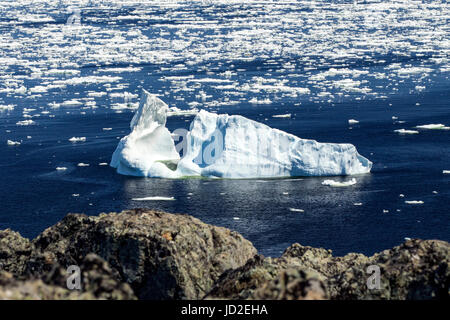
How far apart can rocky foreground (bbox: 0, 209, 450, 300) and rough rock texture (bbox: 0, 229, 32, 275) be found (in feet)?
0.08

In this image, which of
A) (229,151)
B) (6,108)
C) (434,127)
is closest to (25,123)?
(6,108)

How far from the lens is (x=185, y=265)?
15766 millimetres

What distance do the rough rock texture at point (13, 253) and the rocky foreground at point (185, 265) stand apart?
25 millimetres

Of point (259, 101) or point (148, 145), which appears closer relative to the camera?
point (148, 145)

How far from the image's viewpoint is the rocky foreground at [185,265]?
8250mm

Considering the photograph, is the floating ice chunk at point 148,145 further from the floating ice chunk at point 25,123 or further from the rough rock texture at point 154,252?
the rough rock texture at point 154,252

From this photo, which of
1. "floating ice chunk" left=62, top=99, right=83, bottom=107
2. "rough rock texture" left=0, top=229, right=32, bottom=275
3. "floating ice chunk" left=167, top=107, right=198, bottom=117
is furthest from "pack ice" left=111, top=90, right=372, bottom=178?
"floating ice chunk" left=62, top=99, right=83, bottom=107

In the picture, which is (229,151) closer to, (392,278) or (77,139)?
(77,139)

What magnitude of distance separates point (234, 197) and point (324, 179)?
21.7 feet

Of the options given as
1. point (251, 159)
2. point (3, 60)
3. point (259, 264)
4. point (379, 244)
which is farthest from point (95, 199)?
point (3, 60)

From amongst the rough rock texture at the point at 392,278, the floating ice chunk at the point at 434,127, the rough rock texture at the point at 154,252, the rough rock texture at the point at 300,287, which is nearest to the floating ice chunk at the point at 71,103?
the floating ice chunk at the point at 434,127

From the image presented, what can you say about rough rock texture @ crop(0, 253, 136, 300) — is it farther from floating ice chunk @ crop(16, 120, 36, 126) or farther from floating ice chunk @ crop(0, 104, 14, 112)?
floating ice chunk @ crop(0, 104, 14, 112)

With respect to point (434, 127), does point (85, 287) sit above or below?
above

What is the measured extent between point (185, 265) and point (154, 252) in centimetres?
74
